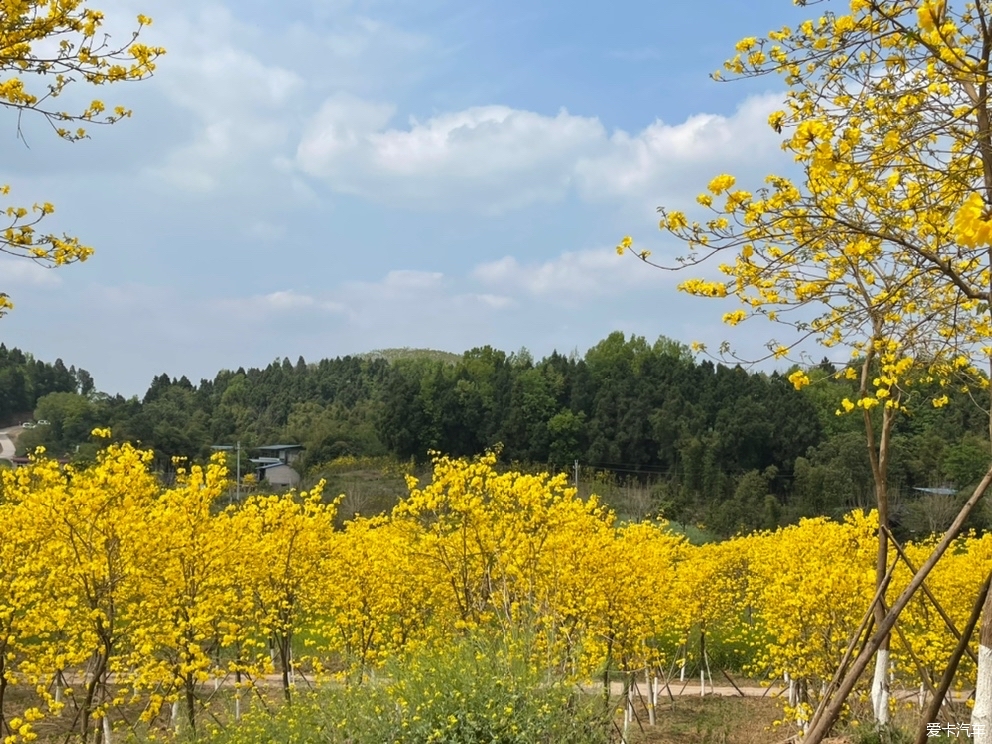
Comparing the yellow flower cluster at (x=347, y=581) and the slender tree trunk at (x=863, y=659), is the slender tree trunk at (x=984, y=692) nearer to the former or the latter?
the slender tree trunk at (x=863, y=659)

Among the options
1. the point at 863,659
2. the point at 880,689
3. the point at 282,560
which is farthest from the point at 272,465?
the point at 863,659

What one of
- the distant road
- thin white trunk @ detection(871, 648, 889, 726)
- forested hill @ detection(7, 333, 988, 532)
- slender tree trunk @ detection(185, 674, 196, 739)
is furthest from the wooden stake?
the distant road

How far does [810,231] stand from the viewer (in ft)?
11.9

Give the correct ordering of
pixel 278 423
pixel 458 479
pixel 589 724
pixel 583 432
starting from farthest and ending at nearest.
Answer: pixel 278 423 → pixel 583 432 → pixel 458 479 → pixel 589 724

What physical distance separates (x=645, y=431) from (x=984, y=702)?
38897 millimetres

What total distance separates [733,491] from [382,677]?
3013cm

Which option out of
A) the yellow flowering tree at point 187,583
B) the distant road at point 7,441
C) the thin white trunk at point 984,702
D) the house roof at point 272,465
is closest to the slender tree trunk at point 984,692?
the thin white trunk at point 984,702

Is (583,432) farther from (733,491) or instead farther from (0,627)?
(0,627)

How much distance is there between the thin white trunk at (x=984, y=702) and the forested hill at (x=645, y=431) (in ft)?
88.4

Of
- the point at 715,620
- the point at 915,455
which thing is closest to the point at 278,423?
the point at 915,455

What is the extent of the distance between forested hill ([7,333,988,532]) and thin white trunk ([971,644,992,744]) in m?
27.0

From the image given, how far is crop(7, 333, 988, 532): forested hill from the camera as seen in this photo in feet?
Result: 109

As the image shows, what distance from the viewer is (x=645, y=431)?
138ft

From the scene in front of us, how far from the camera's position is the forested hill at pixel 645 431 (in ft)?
109
